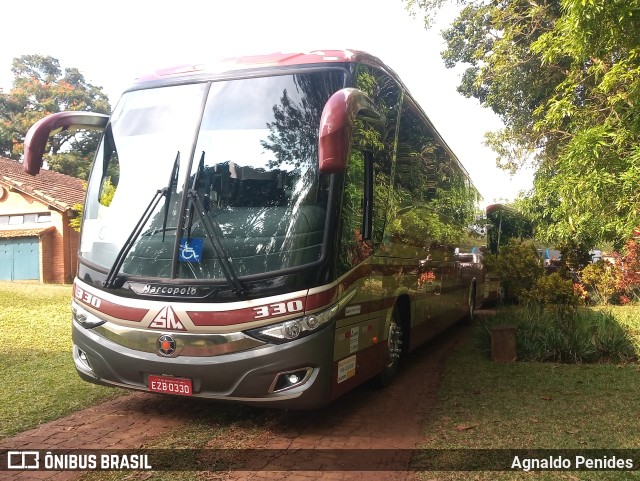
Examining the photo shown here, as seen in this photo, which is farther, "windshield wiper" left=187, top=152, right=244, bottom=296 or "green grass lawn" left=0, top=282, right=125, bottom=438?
"green grass lawn" left=0, top=282, right=125, bottom=438

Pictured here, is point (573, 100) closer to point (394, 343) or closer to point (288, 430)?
point (394, 343)

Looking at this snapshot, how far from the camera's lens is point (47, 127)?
514 centimetres

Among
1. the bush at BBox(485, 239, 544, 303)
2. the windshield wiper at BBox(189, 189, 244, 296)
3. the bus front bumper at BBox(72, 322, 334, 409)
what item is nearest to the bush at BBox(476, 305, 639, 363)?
the bus front bumper at BBox(72, 322, 334, 409)

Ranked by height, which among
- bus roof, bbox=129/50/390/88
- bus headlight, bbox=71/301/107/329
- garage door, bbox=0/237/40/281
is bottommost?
garage door, bbox=0/237/40/281

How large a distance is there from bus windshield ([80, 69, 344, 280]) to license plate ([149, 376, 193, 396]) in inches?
33.6

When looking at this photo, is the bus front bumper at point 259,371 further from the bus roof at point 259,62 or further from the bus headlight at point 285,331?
the bus roof at point 259,62

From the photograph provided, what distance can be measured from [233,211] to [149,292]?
38.1 inches

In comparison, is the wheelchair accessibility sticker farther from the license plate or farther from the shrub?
the shrub

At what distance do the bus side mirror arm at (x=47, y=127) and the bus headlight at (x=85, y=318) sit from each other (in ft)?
4.49

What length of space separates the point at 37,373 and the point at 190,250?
3.88 m

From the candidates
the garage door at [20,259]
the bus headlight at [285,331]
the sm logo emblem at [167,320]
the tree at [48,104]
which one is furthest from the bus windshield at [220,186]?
the tree at [48,104]

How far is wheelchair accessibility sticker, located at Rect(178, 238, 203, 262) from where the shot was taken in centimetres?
449

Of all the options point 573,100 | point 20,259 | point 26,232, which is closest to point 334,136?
point 573,100

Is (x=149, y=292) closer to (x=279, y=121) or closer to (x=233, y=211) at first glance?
(x=233, y=211)
